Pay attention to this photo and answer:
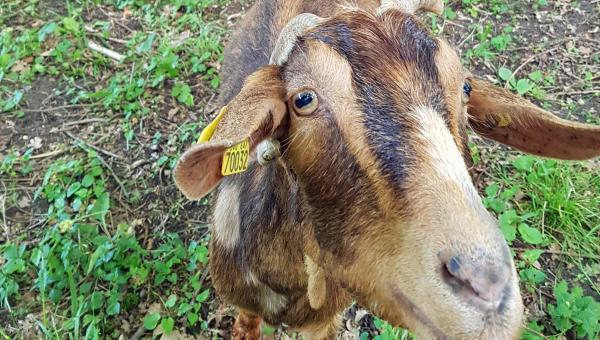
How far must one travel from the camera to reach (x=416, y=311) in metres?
1.71

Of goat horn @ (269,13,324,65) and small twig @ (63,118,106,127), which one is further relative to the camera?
small twig @ (63,118,106,127)

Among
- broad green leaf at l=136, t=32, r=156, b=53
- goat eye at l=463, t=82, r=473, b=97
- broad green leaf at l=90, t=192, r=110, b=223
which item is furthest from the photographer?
broad green leaf at l=136, t=32, r=156, b=53

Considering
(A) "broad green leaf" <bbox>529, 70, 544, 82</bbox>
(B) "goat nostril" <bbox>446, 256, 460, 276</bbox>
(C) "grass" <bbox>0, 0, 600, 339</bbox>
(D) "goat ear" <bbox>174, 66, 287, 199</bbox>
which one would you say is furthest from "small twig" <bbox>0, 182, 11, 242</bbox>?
(A) "broad green leaf" <bbox>529, 70, 544, 82</bbox>

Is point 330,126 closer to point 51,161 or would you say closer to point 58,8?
point 51,161

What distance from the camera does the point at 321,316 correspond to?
297 cm

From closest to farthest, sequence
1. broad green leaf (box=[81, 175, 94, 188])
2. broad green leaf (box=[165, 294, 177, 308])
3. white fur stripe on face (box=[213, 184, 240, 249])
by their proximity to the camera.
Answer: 1. white fur stripe on face (box=[213, 184, 240, 249])
2. broad green leaf (box=[165, 294, 177, 308])
3. broad green leaf (box=[81, 175, 94, 188])

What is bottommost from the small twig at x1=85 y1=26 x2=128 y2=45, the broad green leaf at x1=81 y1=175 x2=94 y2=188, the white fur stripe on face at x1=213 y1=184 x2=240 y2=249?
the broad green leaf at x1=81 y1=175 x2=94 y2=188

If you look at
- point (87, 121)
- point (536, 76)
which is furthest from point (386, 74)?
point (87, 121)

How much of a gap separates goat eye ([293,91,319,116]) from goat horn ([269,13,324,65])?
9.3 inches

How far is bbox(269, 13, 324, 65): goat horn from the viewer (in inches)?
85.3

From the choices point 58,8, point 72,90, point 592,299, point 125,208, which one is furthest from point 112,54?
point 592,299

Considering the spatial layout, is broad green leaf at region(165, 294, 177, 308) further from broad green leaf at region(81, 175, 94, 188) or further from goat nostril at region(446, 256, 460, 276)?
goat nostril at region(446, 256, 460, 276)

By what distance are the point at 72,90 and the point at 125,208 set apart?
140 centimetres

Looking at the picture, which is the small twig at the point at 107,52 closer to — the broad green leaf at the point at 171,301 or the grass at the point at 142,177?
the grass at the point at 142,177
